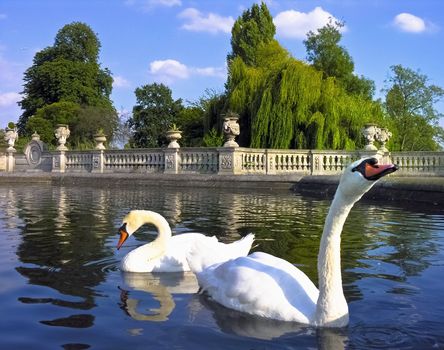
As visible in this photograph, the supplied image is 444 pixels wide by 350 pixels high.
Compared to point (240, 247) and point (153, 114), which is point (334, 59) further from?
point (240, 247)

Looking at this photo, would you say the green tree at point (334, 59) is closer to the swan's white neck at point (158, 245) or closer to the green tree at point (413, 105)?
the green tree at point (413, 105)

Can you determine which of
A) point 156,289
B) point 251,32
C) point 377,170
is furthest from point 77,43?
point 377,170

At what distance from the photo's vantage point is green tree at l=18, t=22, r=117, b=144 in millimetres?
55750

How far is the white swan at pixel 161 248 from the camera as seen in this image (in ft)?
19.0

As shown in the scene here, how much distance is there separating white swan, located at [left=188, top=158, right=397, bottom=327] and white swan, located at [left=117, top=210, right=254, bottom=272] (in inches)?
40.7

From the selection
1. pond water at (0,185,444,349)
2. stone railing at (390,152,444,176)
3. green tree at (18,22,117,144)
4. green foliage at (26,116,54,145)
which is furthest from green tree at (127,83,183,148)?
pond water at (0,185,444,349)

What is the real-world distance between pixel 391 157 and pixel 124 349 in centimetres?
2305

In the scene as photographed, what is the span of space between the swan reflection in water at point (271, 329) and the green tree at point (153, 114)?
136ft

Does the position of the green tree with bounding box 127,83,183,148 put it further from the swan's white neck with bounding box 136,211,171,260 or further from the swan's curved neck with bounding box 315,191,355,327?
the swan's curved neck with bounding box 315,191,355,327

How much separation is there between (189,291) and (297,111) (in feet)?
71.2

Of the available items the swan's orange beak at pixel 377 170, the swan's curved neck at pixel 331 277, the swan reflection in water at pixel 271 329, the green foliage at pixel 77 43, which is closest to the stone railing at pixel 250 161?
the swan reflection in water at pixel 271 329

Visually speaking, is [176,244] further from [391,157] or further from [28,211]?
[391,157]

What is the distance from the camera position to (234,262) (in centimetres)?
452

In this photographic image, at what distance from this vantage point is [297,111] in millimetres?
26078
